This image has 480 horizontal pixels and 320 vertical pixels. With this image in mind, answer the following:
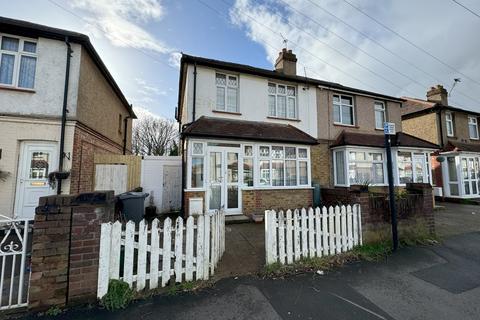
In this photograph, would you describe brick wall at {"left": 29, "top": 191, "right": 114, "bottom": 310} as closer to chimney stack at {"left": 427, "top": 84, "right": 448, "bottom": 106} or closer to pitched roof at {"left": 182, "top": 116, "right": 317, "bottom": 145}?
pitched roof at {"left": 182, "top": 116, "right": 317, "bottom": 145}

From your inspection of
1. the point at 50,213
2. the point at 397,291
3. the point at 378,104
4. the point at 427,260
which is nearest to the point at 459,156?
the point at 378,104

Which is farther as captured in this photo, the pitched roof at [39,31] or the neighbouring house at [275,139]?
the neighbouring house at [275,139]

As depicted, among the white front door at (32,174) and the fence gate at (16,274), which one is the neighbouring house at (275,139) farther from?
the fence gate at (16,274)

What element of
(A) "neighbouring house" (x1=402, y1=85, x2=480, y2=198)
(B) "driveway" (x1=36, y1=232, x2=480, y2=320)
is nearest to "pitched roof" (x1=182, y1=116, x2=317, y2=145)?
(B) "driveway" (x1=36, y1=232, x2=480, y2=320)

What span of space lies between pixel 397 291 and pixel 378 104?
40.1 feet

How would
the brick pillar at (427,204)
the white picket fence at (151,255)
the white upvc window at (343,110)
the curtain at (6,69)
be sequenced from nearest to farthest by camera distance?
the white picket fence at (151,255) → the brick pillar at (427,204) → the curtain at (6,69) → the white upvc window at (343,110)

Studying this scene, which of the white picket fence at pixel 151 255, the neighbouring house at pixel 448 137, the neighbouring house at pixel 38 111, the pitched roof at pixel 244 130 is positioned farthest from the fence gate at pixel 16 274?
the neighbouring house at pixel 448 137

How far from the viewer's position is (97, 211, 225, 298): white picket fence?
9.66 ft

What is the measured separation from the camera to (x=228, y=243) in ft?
17.3

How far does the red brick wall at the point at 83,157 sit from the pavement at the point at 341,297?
6105 mm

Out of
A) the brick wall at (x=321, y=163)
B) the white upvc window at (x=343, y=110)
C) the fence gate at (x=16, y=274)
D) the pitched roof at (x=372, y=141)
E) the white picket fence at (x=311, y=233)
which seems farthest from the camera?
the white upvc window at (x=343, y=110)

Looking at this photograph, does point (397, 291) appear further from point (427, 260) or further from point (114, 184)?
point (114, 184)

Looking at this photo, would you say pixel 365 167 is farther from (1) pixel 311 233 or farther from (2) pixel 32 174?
(2) pixel 32 174

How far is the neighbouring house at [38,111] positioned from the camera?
21.7 feet
